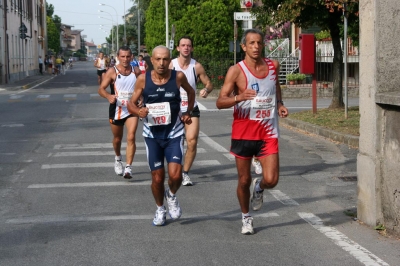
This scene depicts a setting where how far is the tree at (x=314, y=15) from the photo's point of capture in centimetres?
1972

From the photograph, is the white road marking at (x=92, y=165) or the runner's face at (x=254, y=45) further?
the white road marking at (x=92, y=165)

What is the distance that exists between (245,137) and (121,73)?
4227 millimetres

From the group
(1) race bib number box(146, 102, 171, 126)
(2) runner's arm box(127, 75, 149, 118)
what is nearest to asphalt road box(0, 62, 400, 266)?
(1) race bib number box(146, 102, 171, 126)

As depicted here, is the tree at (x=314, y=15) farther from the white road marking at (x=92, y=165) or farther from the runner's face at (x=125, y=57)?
the runner's face at (x=125, y=57)

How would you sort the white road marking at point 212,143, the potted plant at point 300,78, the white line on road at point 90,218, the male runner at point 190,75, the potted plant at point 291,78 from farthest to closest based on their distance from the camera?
the potted plant at point 300,78
the potted plant at point 291,78
the white road marking at point 212,143
the male runner at point 190,75
the white line on road at point 90,218

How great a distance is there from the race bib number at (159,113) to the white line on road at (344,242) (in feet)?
6.00

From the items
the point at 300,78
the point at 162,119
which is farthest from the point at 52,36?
the point at 162,119

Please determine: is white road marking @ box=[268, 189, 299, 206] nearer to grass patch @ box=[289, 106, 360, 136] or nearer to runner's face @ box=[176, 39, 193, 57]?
runner's face @ box=[176, 39, 193, 57]

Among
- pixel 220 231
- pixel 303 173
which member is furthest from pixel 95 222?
pixel 303 173

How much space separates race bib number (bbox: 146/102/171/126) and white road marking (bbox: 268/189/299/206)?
2093 millimetres

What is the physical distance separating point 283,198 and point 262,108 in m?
2.40

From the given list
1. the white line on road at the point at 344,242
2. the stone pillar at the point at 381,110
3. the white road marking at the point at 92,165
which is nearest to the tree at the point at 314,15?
the white road marking at the point at 92,165

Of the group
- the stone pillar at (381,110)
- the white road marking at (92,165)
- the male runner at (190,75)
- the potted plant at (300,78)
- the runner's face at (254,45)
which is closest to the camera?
the runner's face at (254,45)

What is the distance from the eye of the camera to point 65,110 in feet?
80.6
